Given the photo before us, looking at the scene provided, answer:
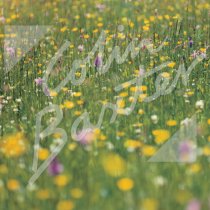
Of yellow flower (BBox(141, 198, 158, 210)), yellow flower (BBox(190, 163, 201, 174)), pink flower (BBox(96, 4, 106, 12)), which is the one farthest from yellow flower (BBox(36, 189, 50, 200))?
pink flower (BBox(96, 4, 106, 12))

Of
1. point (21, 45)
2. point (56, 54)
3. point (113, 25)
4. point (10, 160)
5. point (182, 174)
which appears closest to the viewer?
point (182, 174)

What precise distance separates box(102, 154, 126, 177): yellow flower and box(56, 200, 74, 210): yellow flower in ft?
1.04

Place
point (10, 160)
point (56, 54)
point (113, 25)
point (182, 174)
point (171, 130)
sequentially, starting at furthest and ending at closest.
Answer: point (113, 25), point (56, 54), point (171, 130), point (10, 160), point (182, 174)

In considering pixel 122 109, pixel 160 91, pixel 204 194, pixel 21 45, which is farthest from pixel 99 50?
pixel 204 194

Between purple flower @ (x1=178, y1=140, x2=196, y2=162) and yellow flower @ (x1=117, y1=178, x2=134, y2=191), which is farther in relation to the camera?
purple flower @ (x1=178, y1=140, x2=196, y2=162)

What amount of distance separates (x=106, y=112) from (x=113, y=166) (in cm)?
138

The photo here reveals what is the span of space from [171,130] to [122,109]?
18.0 inches

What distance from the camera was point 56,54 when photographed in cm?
615

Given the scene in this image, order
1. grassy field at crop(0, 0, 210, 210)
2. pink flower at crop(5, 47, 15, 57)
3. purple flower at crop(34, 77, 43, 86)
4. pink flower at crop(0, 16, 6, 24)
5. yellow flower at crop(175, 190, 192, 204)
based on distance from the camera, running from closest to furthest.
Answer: yellow flower at crop(175, 190, 192, 204), grassy field at crop(0, 0, 210, 210), purple flower at crop(34, 77, 43, 86), pink flower at crop(5, 47, 15, 57), pink flower at crop(0, 16, 6, 24)

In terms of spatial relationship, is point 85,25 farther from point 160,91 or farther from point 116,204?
point 116,204

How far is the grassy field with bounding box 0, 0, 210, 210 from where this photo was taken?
3.04m

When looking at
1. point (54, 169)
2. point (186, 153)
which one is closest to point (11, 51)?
point (54, 169)

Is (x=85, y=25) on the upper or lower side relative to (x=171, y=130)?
upper

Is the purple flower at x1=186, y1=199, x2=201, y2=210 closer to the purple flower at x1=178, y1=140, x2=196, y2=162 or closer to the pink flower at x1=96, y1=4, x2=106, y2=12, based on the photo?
the purple flower at x1=178, y1=140, x2=196, y2=162
